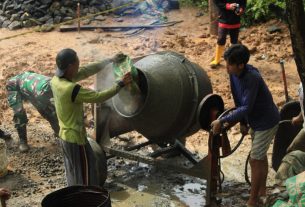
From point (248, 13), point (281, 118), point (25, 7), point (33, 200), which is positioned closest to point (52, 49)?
point (25, 7)

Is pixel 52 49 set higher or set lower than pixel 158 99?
lower

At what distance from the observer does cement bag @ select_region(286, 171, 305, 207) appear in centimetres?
365

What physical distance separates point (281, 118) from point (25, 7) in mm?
9967

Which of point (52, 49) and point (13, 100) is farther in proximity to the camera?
point (52, 49)

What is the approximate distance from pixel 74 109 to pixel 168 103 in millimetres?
1034

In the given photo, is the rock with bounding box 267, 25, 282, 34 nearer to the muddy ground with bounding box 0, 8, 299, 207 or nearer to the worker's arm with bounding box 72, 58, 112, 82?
the muddy ground with bounding box 0, 8, 299, 207

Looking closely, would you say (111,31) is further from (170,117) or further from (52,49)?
(170,117)

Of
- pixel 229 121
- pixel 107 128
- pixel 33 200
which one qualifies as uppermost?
pixel 229 121

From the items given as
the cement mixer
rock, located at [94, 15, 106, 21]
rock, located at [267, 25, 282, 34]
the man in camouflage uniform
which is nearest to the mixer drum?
the cement mixer

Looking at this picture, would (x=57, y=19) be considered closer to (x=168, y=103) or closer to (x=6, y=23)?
(x=6, y=23)

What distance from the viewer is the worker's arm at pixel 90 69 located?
18.4ft

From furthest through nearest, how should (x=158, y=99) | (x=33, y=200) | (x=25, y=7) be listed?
(x=25, y=7)
(x=33, y=200)
(x=158, y=99)

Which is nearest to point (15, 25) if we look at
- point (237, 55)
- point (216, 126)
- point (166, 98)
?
point (166, 98)

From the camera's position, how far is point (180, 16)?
1376 centimetres
